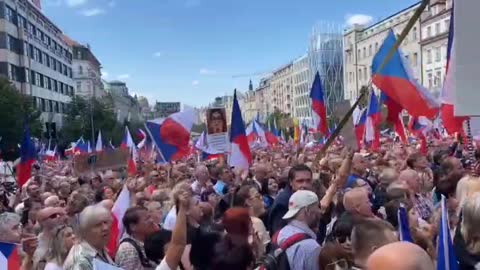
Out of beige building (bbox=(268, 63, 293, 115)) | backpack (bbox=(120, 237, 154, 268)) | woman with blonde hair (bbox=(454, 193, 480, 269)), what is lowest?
backpack (bbox=(120, 237, 154, 268))

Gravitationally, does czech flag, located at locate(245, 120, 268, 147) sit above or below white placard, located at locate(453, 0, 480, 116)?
below

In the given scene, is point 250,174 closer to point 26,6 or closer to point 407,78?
point 407,78

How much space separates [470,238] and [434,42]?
6240cm

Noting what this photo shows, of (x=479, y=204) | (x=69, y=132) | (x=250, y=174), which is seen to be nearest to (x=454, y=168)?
(x=479, y=204)

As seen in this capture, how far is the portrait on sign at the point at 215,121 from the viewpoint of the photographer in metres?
11.0

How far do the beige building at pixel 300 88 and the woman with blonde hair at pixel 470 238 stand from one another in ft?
373

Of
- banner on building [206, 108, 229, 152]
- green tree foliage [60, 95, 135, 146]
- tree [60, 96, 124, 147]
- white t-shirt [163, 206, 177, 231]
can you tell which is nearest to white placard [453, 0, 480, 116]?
white t-shirt [163, 206, 177, 231]

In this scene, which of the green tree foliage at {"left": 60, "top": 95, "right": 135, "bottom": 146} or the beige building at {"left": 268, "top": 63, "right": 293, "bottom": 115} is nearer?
the green tree foliage at {"left": 60, "top": 95, "right": 135, "bottom": 146}

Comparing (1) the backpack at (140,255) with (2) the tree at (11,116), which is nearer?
(1) the backpack at (140,255)

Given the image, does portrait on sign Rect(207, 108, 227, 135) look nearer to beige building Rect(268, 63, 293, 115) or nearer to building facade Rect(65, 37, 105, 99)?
building facade Rect(65, 37, 105, 99)

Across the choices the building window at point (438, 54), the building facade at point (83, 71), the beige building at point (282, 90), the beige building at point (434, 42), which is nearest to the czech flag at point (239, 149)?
the beige building at point (434, 42)

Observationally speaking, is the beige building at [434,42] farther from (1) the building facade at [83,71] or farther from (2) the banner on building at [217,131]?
(1) the building facade at [83,71]

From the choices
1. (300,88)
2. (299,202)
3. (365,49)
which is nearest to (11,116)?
(299,202)

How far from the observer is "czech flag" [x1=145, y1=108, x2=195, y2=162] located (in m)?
10.9
